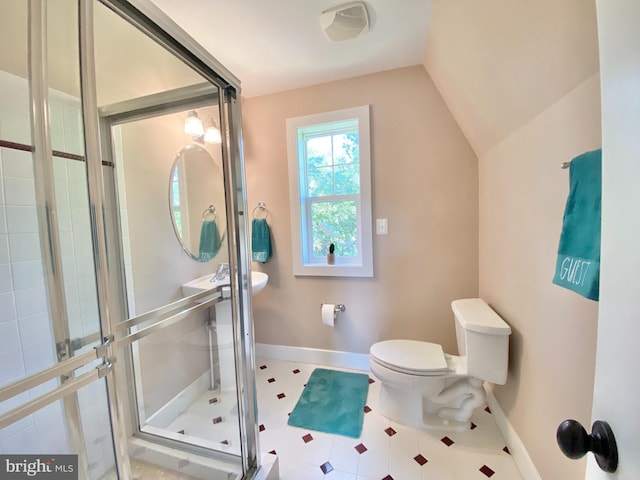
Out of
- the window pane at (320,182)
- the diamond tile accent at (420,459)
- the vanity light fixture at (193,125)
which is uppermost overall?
the vanity light fixture at (193,125)

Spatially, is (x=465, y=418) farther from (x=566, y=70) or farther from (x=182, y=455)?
(x=566, y=70)

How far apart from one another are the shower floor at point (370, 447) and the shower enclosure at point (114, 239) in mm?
28

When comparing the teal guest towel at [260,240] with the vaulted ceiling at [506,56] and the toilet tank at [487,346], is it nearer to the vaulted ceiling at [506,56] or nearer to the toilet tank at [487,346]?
the toilet tank at [487,346]

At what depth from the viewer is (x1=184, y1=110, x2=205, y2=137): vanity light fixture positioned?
1504mm

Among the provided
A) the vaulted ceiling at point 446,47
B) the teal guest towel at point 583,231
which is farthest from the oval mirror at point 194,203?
the teal guest towel at point 583,231

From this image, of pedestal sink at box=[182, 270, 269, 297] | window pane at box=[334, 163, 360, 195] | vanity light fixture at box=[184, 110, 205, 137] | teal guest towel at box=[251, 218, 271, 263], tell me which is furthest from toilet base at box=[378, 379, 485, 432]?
vanity light fixture at box=[184, 110, 205, 137]

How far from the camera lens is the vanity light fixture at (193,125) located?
1.50m

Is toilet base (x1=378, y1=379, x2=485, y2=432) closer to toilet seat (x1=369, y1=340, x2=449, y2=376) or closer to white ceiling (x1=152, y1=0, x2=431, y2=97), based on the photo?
toilet seat (x1=369, y1=340, x2=449, y2=376)

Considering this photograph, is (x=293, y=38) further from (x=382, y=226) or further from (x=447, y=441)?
(x=447, y=441)

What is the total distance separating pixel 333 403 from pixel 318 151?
1.96m

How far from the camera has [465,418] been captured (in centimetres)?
154

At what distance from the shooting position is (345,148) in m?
2.14

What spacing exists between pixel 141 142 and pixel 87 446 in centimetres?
146

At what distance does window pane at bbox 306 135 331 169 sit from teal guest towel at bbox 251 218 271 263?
66cm
